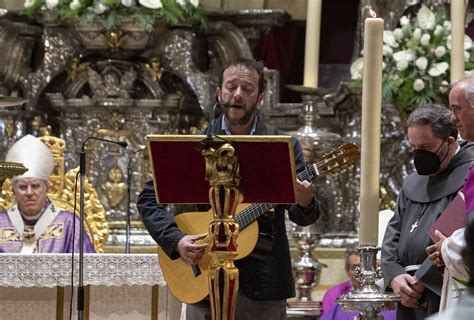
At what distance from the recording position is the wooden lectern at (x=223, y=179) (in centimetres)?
462

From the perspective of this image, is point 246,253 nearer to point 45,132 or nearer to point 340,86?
point 340,86

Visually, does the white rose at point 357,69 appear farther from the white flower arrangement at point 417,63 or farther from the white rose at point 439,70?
the white rose at point 439,70

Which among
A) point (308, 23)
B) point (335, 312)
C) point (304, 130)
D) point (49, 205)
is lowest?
point (335, 312)

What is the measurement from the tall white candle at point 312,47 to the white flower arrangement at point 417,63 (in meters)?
0.50

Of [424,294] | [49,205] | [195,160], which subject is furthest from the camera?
[49,205]

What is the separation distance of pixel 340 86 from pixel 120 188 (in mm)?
1776

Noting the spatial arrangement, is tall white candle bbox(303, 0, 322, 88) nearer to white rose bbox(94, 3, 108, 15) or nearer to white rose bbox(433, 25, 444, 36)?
white rose bbox(433, 25, 444, 36)

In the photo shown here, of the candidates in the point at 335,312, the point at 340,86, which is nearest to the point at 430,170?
the point at 335,312

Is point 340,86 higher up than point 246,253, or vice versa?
point 340,86

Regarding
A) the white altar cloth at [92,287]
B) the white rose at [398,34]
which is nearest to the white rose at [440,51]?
the white rose at [398,34]

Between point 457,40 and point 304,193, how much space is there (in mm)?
3393

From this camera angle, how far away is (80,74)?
9.48 meters

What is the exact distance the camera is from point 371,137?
4.55 m

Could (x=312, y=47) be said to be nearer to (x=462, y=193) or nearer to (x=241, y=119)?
(x=241, y=119)
